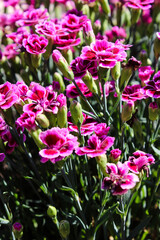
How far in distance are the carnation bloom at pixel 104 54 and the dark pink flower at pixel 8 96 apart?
20 centimetres

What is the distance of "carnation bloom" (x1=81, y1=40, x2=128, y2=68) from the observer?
0.78 m

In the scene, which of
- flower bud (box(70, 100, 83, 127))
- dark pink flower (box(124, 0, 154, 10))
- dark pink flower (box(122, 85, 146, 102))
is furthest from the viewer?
dark pink flower (box(124, 0, 154, 10))

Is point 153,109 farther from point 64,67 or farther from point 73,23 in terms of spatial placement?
point 73,23

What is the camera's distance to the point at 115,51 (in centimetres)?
83

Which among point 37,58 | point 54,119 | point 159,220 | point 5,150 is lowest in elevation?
point 159,220

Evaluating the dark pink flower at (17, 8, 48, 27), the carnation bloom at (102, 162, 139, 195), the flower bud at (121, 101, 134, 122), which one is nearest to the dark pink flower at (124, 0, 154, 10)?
the dark pink flower at (17, 8, 48, 27)

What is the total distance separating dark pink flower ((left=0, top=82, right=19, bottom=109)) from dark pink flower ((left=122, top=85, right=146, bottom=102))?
31cm

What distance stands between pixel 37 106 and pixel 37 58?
0.26 meters

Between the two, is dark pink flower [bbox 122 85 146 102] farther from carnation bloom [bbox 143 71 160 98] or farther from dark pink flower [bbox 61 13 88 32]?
dark pink flower [bbox 61 13 88 32]

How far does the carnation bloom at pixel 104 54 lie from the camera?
783 mm

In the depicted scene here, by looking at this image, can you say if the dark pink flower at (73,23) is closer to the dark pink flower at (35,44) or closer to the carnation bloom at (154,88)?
the dark pink flower at (35,44)

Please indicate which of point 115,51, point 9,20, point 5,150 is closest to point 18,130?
point 5,150

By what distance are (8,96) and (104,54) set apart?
266 mm

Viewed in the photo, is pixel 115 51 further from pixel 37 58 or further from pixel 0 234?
pixel 0 234
